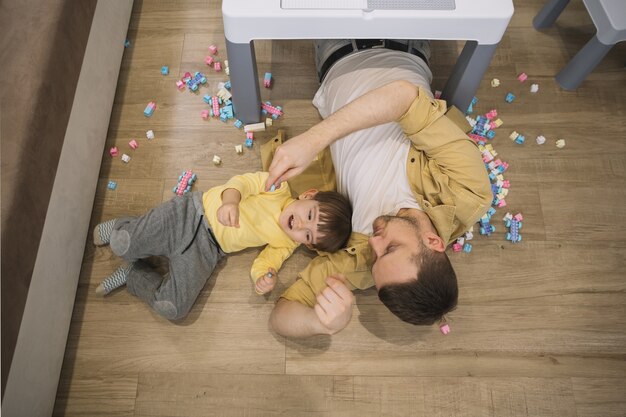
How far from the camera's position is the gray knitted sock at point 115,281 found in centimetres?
154

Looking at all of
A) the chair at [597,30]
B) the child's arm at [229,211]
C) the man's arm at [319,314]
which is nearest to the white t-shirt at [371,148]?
the man's arm at [319,314]

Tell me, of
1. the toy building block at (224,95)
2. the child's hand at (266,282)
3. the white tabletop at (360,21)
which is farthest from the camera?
the toy building block at (224,95)

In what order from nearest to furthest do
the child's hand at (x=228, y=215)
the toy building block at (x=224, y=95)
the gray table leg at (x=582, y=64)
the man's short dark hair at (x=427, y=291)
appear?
the man's short dark hair at (x=427, y=291)
the child's hand at (x=228, y=215)
the gray table leg at (x=582, y=64)
the toy building block at (x=224, y=95)

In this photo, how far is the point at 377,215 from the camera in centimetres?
137

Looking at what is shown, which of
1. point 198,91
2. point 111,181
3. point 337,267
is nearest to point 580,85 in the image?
point 337,267

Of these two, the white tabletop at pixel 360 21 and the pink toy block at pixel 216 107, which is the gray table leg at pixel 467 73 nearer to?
the white tabletop at pixel 360 21

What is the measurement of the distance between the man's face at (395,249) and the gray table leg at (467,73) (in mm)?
573

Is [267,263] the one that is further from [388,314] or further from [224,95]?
[224,95]

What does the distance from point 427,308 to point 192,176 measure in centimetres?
96

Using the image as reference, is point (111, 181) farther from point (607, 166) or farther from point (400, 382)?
point (607, 166)

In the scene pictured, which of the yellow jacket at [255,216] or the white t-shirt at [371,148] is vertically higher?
the white t-shirt at [371,148]

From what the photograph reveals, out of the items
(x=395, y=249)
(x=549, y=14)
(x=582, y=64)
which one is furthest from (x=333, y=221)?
(x=549, y=14)

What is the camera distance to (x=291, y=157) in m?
1.23

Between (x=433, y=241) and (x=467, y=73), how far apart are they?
2.07ft
